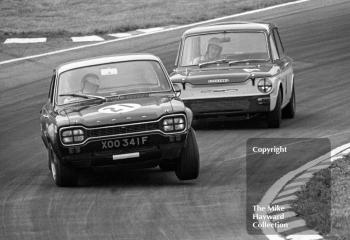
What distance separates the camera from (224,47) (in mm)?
17719

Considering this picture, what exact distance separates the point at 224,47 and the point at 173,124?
5.22 m

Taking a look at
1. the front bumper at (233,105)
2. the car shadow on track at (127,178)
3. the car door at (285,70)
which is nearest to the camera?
the car shadow on track at (127,178)

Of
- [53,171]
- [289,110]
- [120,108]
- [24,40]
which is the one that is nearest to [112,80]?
[120,108]

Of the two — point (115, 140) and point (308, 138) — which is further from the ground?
point (115, 140)

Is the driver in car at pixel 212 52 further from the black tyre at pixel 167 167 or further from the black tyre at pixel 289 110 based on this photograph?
the black tyre at pixel 167 167

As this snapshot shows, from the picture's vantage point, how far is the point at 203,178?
13.3m

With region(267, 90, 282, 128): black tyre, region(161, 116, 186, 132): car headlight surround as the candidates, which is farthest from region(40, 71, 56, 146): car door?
region(267, 90, 282, 128): black tyre

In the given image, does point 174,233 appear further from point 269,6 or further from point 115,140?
point 269,6

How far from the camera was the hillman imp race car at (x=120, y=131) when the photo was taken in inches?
495

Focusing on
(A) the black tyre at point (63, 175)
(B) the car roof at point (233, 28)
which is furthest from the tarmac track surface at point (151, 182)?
(B) the car roof at point (233, 28)

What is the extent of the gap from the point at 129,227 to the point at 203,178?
9.04 ft

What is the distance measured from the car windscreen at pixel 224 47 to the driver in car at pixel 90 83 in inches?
159

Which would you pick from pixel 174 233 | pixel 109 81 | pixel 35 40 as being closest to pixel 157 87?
pixel 109 81

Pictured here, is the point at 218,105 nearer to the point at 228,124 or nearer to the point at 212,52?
the point at 228,124
